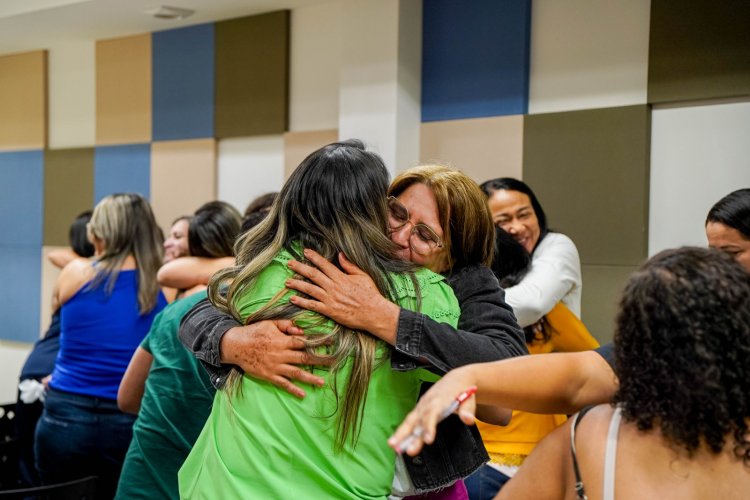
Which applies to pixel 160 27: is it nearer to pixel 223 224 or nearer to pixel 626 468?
pixel 223 224

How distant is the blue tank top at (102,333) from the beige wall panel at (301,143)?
58.9 inches

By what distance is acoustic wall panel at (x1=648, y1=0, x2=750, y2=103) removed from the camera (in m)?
2.99

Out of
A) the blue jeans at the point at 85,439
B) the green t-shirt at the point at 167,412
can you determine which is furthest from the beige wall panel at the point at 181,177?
the green t-shirt at the point at 167,412

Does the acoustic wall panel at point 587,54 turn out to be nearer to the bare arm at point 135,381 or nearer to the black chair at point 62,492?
the bare arm at point 135,381

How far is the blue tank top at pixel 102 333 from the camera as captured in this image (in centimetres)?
281

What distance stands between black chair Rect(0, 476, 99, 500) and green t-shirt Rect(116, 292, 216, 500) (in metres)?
0.38

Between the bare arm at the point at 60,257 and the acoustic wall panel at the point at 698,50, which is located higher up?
the acoustic wall panel at the point at 698,50

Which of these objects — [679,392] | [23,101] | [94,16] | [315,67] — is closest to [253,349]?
[679,392]

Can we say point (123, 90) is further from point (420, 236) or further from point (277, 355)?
point (277, 355)

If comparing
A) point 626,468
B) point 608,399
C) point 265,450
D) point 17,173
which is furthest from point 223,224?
point 17,173

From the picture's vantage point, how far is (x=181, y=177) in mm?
4668

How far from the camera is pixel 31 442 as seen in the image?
359 cm

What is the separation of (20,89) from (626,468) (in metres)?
5.36

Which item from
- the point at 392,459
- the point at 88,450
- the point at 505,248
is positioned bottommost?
the point at 88,450
